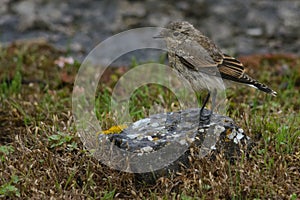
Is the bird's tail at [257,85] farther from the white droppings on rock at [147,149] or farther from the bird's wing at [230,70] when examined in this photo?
the white droppings on rock at [147,149]

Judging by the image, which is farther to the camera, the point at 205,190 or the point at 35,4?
the point at 35,4

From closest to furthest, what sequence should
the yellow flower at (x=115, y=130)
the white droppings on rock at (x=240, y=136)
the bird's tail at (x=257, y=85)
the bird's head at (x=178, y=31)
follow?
the white droppings on rock at (x=240, y=136) < the yellow flower at (x=115, y=130) < the bird's tail at (x=257, y=85) < the bird's head at (x=178, y=31)

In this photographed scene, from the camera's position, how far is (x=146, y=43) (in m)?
10.7

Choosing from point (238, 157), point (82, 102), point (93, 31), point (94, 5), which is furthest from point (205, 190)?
point (94, 5)

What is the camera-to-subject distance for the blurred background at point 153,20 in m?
10.9

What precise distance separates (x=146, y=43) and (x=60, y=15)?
2.08 metres

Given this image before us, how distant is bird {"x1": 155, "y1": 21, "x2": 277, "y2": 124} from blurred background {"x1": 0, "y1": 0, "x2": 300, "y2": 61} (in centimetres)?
448

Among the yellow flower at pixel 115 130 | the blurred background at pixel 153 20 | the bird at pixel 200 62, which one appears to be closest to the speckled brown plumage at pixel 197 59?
the bird at pixel 200 62

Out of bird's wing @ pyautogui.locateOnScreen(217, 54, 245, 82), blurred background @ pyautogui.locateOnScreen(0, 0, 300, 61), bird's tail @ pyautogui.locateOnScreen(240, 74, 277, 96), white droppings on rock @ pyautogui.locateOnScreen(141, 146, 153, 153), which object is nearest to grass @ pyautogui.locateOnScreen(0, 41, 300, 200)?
white droppings on rock @ pyautogui.locateOnScreen(141, 146, 153, 153)

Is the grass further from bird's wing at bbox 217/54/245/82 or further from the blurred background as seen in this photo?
the blurred background

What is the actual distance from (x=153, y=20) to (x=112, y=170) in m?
6.42

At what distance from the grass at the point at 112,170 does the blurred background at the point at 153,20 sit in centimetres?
282

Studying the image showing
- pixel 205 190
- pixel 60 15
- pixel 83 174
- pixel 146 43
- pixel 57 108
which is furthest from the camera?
pixel 60 15

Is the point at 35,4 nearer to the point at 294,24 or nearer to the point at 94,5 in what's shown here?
the point at 94,5
